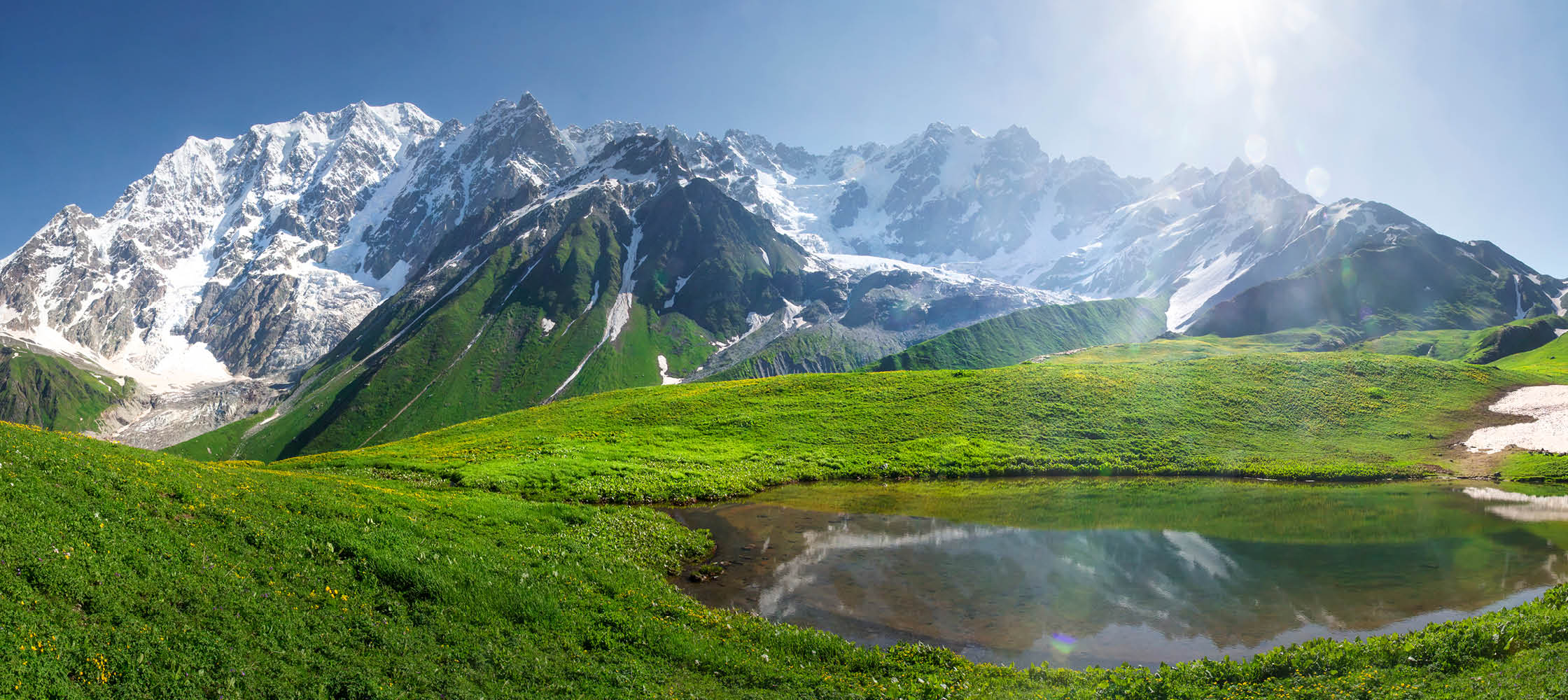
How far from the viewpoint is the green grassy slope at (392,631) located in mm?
Result: 12250

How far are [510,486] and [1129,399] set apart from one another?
49791 millimetres

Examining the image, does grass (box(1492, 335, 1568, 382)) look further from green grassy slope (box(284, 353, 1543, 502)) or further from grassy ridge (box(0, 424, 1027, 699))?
grassy ridge (box(0, 424, 1027, 699))

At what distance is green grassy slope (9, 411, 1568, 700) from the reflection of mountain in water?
235 centimetres

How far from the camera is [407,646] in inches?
583

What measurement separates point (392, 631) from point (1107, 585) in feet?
72.9

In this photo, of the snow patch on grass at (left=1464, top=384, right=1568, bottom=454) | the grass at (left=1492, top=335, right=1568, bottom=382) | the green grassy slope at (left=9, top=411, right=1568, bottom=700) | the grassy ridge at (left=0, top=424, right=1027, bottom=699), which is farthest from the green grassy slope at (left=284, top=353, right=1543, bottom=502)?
the grass at (left=1492, top=335, right=1568, bottom=382)

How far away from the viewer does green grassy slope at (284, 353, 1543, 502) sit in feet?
142

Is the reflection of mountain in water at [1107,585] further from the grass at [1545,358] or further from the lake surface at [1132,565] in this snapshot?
the grass at [1545,358]

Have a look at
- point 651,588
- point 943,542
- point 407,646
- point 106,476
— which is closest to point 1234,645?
point 943,542

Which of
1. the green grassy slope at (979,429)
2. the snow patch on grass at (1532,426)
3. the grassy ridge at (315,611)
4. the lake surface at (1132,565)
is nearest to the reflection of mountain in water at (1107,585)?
the lake surface at (1132,565)

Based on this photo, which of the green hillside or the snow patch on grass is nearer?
the green hillside

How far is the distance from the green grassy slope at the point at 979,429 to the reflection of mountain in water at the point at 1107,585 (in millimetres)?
15198

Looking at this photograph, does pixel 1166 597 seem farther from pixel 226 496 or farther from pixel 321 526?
pixel 226 496

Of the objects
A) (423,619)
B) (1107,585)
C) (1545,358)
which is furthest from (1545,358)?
(423,619)
